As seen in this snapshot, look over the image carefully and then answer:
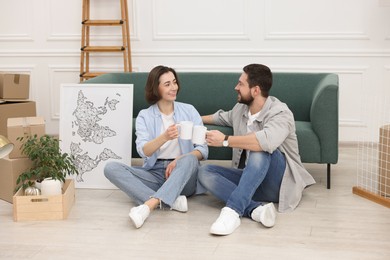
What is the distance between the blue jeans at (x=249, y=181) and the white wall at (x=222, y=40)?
2.07 m

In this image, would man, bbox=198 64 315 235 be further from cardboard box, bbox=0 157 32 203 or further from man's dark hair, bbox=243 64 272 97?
cardboard box, bbox=0 157 32 203

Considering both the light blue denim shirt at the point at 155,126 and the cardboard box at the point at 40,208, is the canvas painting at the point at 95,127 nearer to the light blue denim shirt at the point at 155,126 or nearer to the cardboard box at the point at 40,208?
the light blue denim shirt at the point at 155,126

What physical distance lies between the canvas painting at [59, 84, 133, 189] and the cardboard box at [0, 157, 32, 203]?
50 centimetres

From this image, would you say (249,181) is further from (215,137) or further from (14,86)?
(14,86)

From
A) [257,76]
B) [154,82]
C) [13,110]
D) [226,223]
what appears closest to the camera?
[226,223]

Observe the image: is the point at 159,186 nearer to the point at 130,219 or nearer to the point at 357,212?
the point at 130,219

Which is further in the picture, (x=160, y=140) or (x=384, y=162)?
(x=384, y=162)

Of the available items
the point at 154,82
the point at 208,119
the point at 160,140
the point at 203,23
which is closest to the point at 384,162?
the point at 208,119

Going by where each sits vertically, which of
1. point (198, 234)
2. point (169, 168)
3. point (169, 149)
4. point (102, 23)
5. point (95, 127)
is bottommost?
point (198, 234)

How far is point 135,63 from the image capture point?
6.52 m

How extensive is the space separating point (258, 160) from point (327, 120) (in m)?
0.86

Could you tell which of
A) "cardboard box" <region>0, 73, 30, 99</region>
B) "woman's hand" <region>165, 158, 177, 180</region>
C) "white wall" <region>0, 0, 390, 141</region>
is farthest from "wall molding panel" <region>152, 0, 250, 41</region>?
"woman's hand" <region>165, 158, 177, 180</region>

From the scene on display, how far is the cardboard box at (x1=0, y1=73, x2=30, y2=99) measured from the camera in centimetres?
621

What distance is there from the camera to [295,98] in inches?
210
